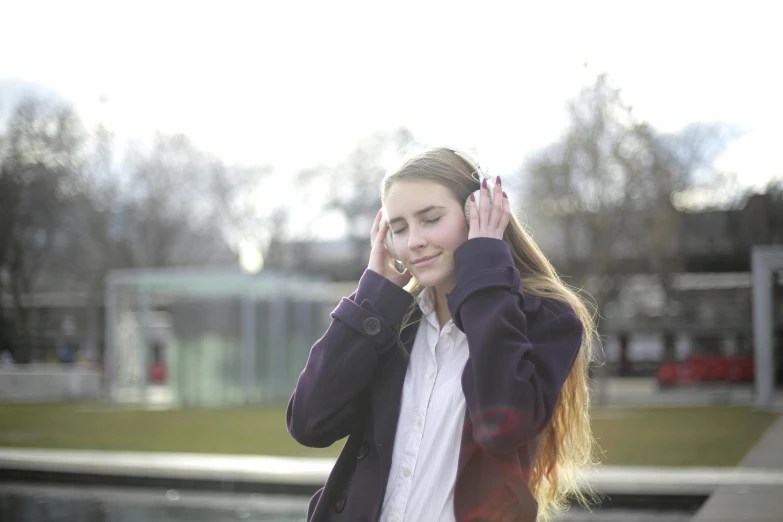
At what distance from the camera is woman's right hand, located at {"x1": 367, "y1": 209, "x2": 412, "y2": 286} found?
2541mm

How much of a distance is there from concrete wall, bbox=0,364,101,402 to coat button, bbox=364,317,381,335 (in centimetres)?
2668

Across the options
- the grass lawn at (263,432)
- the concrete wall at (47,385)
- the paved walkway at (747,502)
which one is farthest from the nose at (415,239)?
the concrete wall at (47,385)

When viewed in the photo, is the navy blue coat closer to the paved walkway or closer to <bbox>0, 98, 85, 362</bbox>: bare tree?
the paved walkway

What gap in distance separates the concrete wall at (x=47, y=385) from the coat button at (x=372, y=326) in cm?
2668

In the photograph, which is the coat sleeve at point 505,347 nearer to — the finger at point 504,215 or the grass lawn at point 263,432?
the finger at point 504,215

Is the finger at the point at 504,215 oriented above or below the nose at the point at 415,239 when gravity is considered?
above

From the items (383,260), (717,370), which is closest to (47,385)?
(717,370)

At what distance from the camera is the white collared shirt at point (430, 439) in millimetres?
2205

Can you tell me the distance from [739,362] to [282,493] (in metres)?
24.7

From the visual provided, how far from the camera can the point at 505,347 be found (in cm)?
213

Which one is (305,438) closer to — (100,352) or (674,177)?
(674,177)

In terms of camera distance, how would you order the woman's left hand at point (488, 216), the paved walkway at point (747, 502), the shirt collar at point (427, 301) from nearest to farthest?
the woman's left hand at point (488, 216)
the shirt collar at point (427, 301)
the paved walkway at point (747, 502)

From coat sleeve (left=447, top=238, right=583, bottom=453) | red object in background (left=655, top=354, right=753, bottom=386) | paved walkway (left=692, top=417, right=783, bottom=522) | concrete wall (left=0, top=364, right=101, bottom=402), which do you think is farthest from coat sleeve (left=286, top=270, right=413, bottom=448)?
red object in background (left=655, top=354, right=753, bottom=386)

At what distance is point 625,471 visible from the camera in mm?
9758
